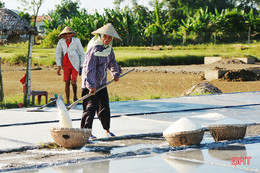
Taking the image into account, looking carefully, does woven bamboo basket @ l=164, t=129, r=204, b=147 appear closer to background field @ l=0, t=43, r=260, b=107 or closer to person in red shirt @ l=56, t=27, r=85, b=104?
person in red shirt @ l=56, t=27, r=85, b=104

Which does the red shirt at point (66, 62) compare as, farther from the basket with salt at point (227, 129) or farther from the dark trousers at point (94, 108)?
the basket with salt at point (227, 129)

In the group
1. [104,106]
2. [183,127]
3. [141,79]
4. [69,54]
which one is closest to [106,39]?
[104,106]

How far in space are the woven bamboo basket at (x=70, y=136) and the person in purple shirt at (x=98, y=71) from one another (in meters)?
0.73

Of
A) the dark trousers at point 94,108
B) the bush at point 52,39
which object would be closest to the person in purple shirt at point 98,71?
the dark trousers at point 94,108

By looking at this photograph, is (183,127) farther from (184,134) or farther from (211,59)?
(211,59)

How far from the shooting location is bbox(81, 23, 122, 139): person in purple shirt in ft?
23.4

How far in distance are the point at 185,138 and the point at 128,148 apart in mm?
778

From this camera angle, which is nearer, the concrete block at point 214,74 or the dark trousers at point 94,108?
the dark trousers at point 94,108

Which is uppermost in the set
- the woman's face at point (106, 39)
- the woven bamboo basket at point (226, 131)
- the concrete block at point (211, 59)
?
the woman's face at point (106, 39)

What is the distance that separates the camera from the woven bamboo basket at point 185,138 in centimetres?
655

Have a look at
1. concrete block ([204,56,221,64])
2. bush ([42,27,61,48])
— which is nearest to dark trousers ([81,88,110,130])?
concrete block ([204,56,221,64])

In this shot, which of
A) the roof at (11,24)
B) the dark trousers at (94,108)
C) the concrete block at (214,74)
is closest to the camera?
the dark trousers at (94,108)

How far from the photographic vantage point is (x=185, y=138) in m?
6.58

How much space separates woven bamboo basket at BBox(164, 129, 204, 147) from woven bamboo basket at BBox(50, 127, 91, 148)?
1131 mm
